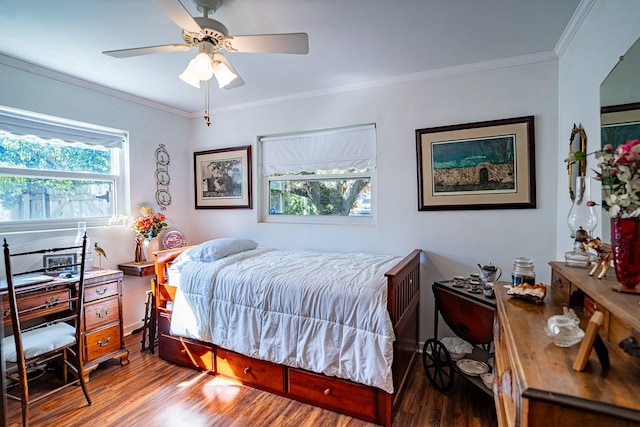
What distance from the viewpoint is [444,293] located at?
219 cm

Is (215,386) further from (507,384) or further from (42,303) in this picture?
(507,384)

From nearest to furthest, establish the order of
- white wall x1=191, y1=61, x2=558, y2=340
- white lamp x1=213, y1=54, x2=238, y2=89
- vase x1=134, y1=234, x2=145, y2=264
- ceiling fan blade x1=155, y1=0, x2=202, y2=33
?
ceiling fan blade x1=155, y1=0, x2=202, y2=33, white lamp x1=213, y1=54, x2=238, y2=89, white wall x1=191, y1=61, x2=558, y2=340, vase x1=134, y1=234, x2=145, y2=264

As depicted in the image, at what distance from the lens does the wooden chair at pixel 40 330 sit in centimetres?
178

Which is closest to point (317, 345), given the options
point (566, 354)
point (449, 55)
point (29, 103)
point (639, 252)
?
point (566, 354)

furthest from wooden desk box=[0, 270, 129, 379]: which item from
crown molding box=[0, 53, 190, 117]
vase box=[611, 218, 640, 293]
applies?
vase box=[611, 218, 640, 293]

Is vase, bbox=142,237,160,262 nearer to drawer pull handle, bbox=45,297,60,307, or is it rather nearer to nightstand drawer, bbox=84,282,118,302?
nightstand drawer, bbox=84,282,118,302

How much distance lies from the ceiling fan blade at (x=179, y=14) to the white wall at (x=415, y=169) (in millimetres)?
1675

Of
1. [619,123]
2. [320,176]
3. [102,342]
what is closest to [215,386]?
[102,342]

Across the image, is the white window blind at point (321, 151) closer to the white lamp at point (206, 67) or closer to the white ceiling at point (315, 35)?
the white ceiling at point (315, 35)

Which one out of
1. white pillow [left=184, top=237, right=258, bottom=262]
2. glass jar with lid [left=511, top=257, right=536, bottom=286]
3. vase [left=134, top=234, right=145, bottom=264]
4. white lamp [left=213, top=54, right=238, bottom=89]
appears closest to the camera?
glass jar with lid [left=511, top=257, right=536, bottom=286]

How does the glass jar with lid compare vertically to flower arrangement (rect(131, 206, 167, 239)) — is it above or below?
below

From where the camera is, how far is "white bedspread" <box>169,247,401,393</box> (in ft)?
5.98

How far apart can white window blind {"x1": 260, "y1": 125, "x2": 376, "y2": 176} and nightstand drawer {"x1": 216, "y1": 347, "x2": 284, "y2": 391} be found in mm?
1907

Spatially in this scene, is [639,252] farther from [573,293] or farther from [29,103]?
[29,103]
